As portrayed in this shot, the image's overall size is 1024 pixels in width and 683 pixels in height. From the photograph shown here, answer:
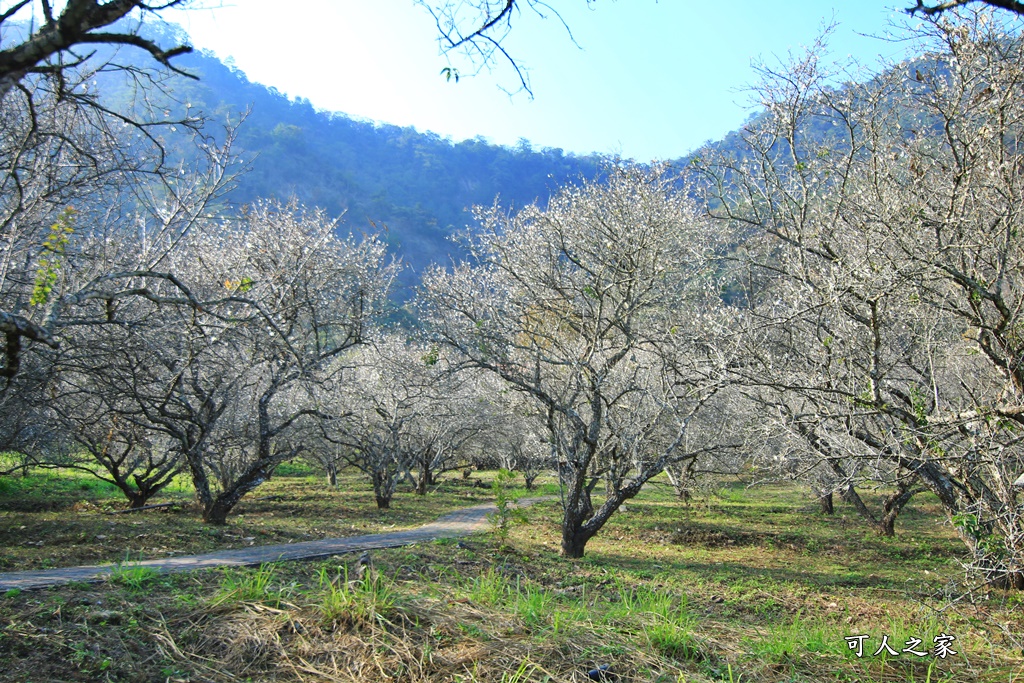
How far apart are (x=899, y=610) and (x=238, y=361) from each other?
10.2m

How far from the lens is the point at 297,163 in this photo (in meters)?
93.3

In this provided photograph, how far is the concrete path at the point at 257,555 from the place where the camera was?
486cm

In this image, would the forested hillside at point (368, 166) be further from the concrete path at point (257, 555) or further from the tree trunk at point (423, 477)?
the concrete path at point (257, 555)

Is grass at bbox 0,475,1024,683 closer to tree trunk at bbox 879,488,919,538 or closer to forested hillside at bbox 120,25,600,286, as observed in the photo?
tree trunk at bbox 879,488,919,538

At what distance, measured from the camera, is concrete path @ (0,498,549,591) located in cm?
486

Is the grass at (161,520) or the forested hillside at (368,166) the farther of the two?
the forested hillside at (368,166)

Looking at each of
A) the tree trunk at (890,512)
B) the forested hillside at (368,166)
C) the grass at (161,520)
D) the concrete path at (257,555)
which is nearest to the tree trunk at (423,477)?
the grass at (161,520)

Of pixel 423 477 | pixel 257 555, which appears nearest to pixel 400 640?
pixel 257 555

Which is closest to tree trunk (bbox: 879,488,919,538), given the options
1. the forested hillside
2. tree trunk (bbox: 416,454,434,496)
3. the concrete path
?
the concrete path

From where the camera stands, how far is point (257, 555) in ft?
23.3

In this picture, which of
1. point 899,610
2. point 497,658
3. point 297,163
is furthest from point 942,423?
point 297,163

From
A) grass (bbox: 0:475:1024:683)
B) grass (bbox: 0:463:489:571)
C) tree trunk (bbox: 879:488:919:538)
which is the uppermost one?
grass (bbox: 0:475:1024:683)

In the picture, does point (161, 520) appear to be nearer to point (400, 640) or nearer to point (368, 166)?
point (400, 640)

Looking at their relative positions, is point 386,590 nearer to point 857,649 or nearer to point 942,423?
point 857,649
